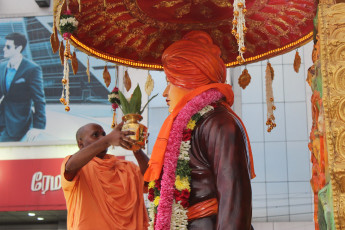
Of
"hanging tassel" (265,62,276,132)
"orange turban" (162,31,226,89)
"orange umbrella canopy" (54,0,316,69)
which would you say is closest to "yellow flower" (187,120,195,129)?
"orange turban" (162,31,226,89)

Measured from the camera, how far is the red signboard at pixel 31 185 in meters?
12.9

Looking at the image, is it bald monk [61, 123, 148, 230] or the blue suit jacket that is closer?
bald monk [61, 123, 148, 230]

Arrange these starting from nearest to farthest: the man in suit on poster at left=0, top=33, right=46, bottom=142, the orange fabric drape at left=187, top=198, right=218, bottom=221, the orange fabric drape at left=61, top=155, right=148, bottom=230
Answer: the orange fabric drape at left=187, top=198, right=218, bottom=221 < the orange fabric drape at left=61, top=155, right=148, bottom=230 < the man in suit on poster at left=0, top=33, right=46, bottom=142

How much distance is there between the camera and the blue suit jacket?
45.1ft

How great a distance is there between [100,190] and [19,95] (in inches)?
371

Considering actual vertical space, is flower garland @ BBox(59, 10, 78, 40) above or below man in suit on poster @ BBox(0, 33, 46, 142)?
below

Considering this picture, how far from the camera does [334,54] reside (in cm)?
341

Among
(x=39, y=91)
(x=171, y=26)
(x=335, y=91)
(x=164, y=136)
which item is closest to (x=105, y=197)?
(x=171, y=26)

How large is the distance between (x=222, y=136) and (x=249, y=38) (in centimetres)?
178

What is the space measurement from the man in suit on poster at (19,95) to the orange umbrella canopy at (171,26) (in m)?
9.14

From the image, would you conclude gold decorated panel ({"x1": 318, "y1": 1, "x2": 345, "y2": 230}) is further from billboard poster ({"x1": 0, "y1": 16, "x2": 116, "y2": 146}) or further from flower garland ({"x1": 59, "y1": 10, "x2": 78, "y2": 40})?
billboard poster ({"x1": 0, "y1": 16, "x2": 116, "y2": 146})

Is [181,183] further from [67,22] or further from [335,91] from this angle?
[67,22]

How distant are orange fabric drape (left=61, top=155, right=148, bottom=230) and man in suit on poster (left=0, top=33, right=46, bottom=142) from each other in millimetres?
8747

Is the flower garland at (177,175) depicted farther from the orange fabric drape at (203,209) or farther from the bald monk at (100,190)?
the bald monk at (100,190)
